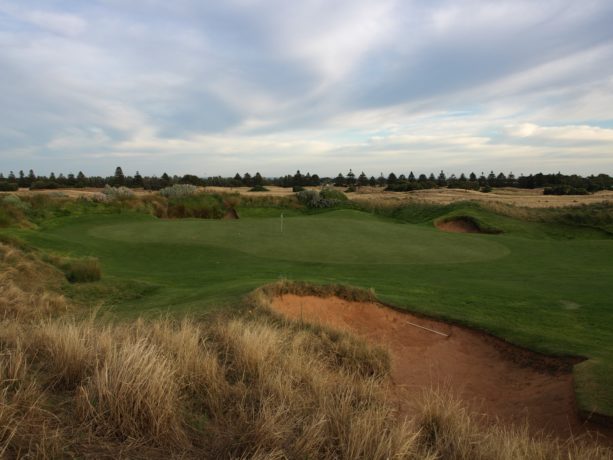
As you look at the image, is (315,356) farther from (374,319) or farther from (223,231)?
(223,231)

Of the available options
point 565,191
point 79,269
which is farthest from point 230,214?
point 565,191

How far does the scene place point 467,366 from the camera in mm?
7738

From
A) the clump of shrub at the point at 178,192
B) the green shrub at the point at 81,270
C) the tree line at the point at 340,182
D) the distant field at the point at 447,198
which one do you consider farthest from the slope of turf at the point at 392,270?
the tree line at the point at 340,182

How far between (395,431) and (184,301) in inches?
288

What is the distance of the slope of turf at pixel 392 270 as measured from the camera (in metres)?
8.77

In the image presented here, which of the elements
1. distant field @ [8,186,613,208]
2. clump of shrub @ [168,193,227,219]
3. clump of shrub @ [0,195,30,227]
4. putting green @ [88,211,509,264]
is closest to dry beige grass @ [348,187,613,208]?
distant field @ [8,186,613,208]

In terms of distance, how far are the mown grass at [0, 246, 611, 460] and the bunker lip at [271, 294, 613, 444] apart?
3.73 ft

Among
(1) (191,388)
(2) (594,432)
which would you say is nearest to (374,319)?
(2) (594,432)

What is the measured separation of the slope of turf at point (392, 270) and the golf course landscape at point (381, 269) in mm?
42

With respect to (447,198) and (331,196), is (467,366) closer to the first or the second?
(331,196)

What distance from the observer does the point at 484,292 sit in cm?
1178

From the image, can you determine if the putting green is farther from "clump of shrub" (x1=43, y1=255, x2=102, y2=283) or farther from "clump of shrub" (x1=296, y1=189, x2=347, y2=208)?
"clump of shrub" (x1=296, y1=189, x2=347, y2=208)

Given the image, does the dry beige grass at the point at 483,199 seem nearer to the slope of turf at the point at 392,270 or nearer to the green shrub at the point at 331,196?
the green shrub at the point at 331,196

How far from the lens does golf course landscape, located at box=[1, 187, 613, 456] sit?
8430 millimetres
